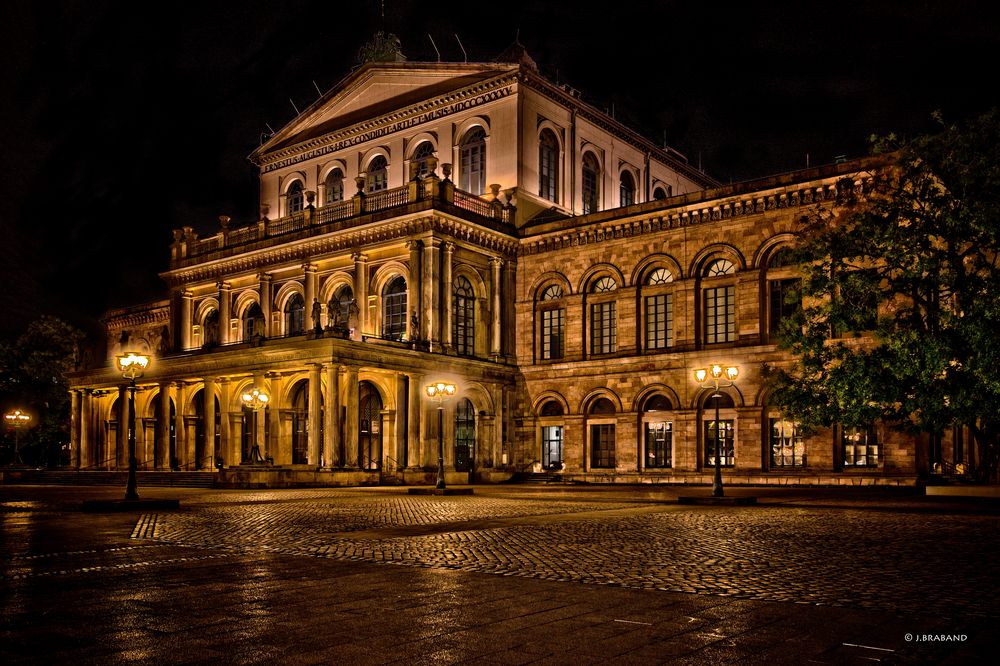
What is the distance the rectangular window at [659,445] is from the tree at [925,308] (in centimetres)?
1147

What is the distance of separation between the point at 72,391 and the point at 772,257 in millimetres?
34630

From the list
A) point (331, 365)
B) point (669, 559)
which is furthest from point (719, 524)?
point (331, 365)

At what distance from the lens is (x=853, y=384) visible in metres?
22.2

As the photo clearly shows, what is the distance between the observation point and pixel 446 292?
121ft

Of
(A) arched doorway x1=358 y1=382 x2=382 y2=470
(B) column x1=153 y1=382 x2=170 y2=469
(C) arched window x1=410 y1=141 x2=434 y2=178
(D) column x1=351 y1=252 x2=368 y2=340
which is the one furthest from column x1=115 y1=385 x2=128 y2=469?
(C) arched window x1=410 y1=141 x2=434 y2=178

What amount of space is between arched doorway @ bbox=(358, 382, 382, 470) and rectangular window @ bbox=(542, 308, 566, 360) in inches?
308

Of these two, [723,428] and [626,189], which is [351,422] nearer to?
[723,428]

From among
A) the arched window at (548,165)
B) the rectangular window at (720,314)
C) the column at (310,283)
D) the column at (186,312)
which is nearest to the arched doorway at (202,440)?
the column at (186,312)

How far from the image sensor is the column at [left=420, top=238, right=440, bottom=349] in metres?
36.3

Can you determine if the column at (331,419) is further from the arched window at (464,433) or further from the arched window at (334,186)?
the arched window at (334,186)

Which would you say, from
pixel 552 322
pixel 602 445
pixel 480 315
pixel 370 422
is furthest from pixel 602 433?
pixel 370 422

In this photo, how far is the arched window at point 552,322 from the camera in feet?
130

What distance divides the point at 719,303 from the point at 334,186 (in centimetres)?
2198

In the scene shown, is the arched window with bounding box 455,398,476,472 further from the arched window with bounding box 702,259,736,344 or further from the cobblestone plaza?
the cobblestone plaza
